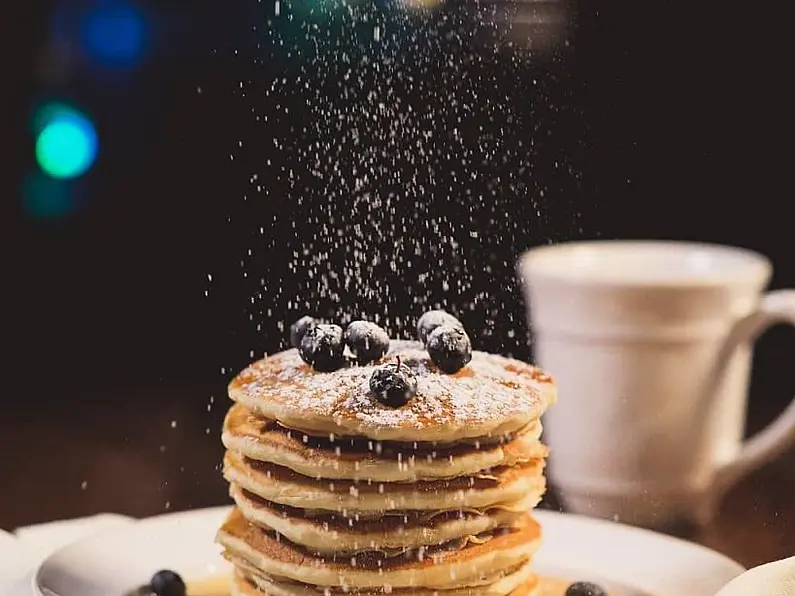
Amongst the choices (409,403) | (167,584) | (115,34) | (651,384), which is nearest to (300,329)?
(409,403)

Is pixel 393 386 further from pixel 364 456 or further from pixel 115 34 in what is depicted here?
pixel 115 34

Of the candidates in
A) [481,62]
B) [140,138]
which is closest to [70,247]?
→ [140,138]

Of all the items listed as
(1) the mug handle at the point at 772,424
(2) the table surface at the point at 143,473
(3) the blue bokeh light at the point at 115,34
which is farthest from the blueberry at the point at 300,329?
(3) the blue bokeh light at the point at 115,34

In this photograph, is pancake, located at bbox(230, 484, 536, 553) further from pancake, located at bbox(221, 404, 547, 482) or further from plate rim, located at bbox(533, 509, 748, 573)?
plate rim, located at bbox(533, 509, 748, 573)

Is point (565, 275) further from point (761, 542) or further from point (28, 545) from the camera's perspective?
point (28, 545)

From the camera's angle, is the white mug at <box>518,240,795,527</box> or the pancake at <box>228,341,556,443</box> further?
the white mug at <box>518,240,795,527</box>

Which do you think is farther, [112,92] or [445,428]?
[112,92]

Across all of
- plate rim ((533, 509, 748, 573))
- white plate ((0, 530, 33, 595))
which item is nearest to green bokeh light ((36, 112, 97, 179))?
white plate ((0, 530, 33, 595))
